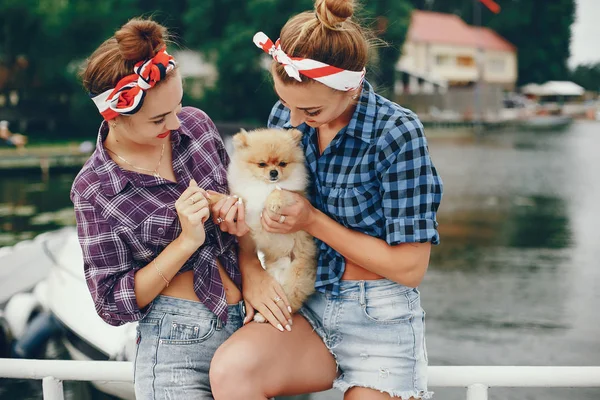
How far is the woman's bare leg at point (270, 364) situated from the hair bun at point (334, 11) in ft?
2.96

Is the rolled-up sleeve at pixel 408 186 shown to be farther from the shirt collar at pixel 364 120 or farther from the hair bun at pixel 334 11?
the hair bun at pixel 334 11

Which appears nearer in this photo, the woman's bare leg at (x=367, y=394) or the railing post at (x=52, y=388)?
the woman's bare leg at (x=367, y=394)

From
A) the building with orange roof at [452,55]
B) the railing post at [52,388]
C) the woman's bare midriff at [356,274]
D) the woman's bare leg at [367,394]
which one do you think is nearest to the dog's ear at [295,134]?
the woman's bare midriff at [356,274]

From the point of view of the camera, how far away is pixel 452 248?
379 inches

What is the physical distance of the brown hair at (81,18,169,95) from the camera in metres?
1.80

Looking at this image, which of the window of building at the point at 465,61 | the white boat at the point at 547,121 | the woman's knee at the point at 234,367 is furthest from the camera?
the window of building at the point at 465,61

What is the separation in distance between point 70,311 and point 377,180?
120 inches

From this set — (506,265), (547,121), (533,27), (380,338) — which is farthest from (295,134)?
(533,27)

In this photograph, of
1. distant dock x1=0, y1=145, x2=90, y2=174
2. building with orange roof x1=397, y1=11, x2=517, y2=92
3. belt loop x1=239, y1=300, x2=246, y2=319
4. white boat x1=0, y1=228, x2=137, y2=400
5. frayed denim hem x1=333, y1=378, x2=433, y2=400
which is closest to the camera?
frayed denim hem x1=333, y1=378, x2=433, y2=400

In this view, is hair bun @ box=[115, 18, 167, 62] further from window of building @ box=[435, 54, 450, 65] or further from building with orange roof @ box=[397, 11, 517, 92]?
window of building @ box=[435, 54, 450, 65]

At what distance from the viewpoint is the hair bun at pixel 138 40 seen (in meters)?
1.79

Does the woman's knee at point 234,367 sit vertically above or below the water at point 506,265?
above

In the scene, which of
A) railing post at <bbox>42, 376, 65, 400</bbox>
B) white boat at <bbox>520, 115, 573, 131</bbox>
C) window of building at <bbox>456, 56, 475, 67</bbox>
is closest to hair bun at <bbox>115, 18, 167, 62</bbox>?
railing post at <bbox>42, 376, 65, 400</bbox>

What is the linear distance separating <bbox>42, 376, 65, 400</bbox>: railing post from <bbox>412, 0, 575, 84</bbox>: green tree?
59.3m
